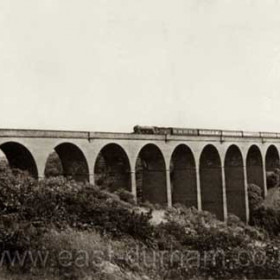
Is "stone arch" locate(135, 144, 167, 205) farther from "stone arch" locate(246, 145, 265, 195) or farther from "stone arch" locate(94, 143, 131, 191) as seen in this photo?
"stone arch" locate(246, 145, 265, 195)

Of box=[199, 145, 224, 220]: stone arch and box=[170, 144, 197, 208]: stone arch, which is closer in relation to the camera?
box=[170, 144, 197, 208]: stone arch

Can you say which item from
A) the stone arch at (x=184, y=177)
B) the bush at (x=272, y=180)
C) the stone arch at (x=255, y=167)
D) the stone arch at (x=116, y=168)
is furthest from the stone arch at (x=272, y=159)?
the stone arch at (x=116, y=168)

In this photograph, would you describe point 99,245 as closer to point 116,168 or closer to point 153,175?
point 116,168

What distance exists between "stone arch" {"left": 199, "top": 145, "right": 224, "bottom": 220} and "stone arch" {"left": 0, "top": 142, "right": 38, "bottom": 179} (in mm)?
15022

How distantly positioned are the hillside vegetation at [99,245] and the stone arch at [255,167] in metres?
28.5

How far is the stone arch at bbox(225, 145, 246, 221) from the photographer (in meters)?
36.7

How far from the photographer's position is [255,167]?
4134 centimetres

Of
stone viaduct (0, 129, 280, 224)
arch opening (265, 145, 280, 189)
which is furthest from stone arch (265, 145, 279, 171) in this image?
stone viaduct (0, 129, 280, 224)

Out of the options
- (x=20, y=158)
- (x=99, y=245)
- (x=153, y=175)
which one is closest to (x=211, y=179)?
(x=153, y=175)

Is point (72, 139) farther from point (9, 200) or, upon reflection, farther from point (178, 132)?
point (9, 200)

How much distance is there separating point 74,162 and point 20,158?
3214 millimetres

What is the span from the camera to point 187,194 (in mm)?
32906

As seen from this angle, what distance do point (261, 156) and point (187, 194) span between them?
34.9 ft

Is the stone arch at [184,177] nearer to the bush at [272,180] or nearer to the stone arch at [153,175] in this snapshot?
the stone arch at [153,175]
